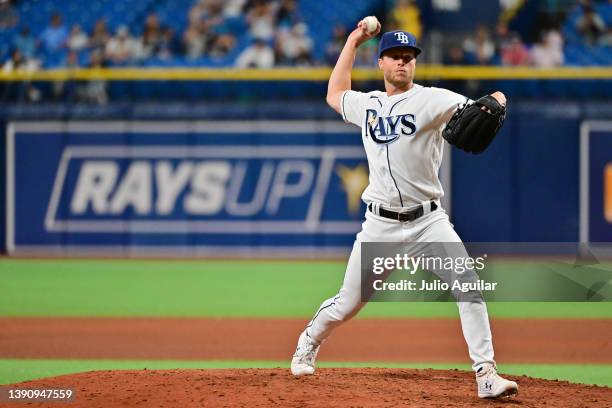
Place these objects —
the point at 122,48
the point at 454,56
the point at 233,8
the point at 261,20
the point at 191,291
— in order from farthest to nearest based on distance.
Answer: the point at 233,8 → the point at 261,20 → the point at 122,48 → the point at 454,56 → the point at 191,291

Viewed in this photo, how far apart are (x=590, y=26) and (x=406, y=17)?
3.18 meters

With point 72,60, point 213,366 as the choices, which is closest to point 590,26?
point 72,60

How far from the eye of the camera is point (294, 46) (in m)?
16.8

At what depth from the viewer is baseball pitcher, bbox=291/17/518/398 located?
16.3 ft

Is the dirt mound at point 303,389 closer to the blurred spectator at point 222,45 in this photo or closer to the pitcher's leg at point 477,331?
A: the pitcher's leg at point 477,331

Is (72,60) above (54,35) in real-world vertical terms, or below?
below

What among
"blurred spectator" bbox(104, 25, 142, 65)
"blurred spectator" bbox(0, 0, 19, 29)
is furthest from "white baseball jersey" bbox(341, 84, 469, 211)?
"blurred spectator" bbox(0, 0, 19, 29)

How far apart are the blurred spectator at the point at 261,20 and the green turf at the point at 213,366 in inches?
428

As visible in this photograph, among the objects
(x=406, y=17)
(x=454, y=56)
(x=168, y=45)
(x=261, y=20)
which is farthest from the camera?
(x=261, y=20)

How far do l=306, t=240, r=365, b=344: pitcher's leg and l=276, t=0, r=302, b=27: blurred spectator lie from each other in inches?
488

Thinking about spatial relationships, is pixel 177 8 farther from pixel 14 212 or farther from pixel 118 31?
pixel 14 212

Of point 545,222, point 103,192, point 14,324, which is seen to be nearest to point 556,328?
point 14,324

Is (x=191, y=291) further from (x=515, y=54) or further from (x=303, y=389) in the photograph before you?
(x=515, y=54)

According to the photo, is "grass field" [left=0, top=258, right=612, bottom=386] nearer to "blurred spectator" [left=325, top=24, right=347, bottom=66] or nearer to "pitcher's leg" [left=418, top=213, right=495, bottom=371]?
"pitcher's leg" [left=418, top=213, right=495, bottom=371]
